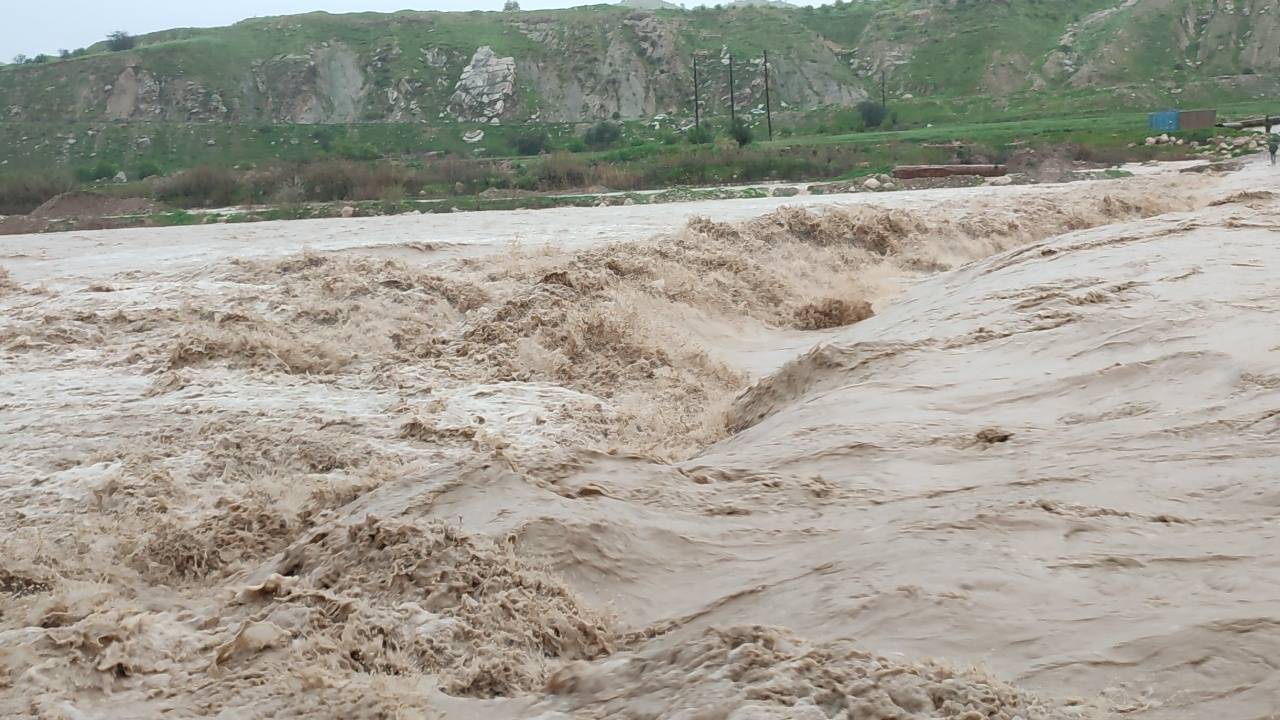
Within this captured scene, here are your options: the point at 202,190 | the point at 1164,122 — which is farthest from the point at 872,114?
the point at 202,190

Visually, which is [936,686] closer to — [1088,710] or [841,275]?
[1088,710]

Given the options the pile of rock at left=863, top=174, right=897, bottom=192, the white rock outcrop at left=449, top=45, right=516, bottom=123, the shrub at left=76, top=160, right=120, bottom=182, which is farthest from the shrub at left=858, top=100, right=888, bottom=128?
the shrub at left=76, top=160, right=120, bottom=182

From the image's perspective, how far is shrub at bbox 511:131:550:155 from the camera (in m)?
54.7

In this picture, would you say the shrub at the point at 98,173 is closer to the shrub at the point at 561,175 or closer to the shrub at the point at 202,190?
the shrub at the point at 202,190

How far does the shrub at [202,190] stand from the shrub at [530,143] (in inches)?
928

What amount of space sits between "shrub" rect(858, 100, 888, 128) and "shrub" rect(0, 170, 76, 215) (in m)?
36.8

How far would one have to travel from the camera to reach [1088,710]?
3367 millimetres

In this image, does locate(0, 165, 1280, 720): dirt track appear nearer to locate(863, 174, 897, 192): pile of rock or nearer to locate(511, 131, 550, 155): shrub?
locate(863, 174, 897, 192): pile of rock

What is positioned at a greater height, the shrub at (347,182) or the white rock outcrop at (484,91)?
the white rock outcrop at (484,91)

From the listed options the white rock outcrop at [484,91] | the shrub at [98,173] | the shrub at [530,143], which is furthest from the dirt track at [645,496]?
the white rock outcrop at [484,91]

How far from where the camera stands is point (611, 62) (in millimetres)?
73750

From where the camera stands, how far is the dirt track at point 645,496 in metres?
3.87

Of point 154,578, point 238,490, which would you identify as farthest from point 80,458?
point 154,578

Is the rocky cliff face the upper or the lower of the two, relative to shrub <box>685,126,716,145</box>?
upper
